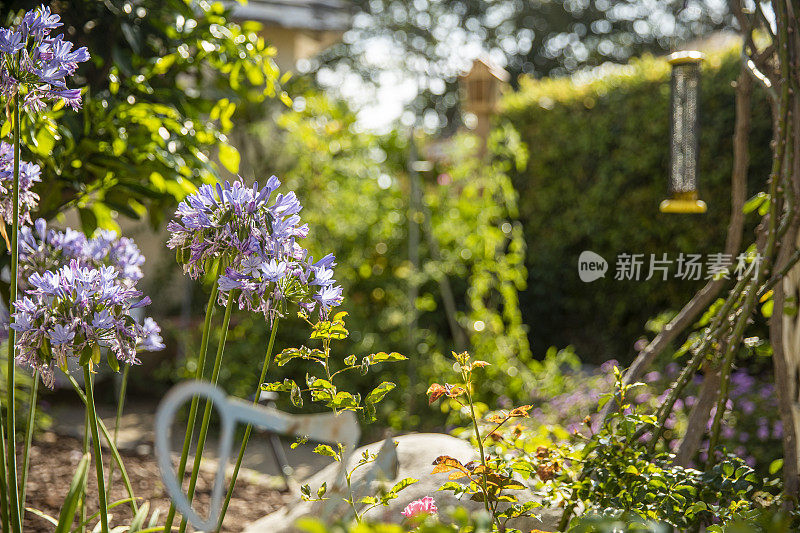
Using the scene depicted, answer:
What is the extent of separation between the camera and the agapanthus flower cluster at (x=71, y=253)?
1.60 m

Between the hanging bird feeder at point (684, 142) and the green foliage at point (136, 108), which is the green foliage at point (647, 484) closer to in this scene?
the green foliage at point (136, 108)

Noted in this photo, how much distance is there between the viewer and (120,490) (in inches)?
113

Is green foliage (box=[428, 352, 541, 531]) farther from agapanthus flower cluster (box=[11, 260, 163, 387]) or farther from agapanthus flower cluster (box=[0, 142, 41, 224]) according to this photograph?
agapanthus flower cluster (box=[0, 142, 41, 224])

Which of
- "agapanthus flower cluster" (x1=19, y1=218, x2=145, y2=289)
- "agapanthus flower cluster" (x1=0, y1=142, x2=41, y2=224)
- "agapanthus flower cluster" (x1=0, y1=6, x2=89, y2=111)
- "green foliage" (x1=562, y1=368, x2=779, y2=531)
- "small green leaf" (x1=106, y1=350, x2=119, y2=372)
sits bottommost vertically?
"green foliage" (x1=562, y1=368, x2=779, y2=531)

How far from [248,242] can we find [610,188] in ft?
14.5

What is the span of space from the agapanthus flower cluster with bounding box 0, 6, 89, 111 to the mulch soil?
4.96 feet

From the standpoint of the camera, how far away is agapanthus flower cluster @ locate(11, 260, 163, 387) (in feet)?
3.95

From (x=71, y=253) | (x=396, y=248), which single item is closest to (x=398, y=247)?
(x=396, y=248)

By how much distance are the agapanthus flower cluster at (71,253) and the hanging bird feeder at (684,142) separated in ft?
6.54

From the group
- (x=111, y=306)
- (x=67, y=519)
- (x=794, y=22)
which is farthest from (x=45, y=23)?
(x=794, y=22)

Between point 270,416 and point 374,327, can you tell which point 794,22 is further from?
point 374,327

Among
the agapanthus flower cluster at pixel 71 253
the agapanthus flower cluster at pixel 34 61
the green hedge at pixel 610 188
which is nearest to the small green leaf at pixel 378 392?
the agapanthus flower cluster at pixel 71 253

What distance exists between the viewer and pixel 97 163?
2.06 meters

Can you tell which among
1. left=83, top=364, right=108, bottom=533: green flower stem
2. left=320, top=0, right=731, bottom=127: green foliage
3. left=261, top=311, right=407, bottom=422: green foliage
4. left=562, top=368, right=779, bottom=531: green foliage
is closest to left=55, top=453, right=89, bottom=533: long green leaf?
left=83, top=364, right=108, bottom=533: green flower stem
